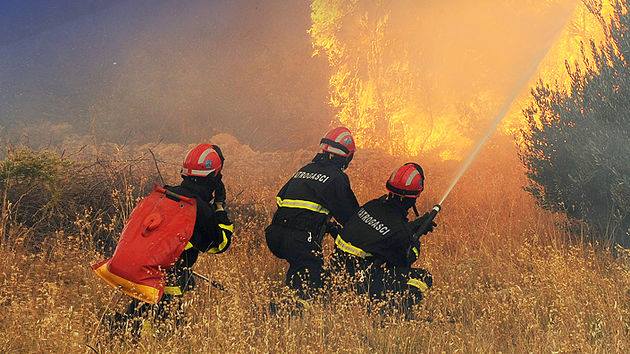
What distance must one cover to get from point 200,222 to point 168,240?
0.36m

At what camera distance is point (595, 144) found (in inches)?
259

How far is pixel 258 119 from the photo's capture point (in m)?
29.2

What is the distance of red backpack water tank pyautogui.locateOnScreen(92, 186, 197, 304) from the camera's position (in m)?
4.24

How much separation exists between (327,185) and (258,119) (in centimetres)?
2399

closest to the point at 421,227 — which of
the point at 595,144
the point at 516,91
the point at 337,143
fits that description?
the point at 337,143

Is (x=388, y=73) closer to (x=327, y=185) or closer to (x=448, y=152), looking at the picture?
(x=448, y=152)

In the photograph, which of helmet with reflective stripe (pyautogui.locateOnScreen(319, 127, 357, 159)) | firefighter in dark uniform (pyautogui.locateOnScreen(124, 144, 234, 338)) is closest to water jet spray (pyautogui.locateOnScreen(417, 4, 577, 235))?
helmet with reflective stripe (pyautogui.locateOnScreen(319, 127, 357, 159))

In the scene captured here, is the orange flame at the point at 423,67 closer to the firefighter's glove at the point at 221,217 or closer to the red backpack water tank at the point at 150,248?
the firefighter's glove at the point at 221,217

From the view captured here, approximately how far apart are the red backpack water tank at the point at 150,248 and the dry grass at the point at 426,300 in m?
0.29

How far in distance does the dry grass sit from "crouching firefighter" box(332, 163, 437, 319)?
0.96 feet

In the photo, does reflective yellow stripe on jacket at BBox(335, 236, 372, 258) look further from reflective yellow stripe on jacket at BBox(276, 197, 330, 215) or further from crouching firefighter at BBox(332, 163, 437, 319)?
reflective yellow stripe on jacket at BBox(276, 197, 330, 215)

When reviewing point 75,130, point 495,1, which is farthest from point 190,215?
point 75,130

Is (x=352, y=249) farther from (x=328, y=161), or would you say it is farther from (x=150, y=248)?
(x=150, y=248)

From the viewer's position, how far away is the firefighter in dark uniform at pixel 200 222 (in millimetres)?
4605
